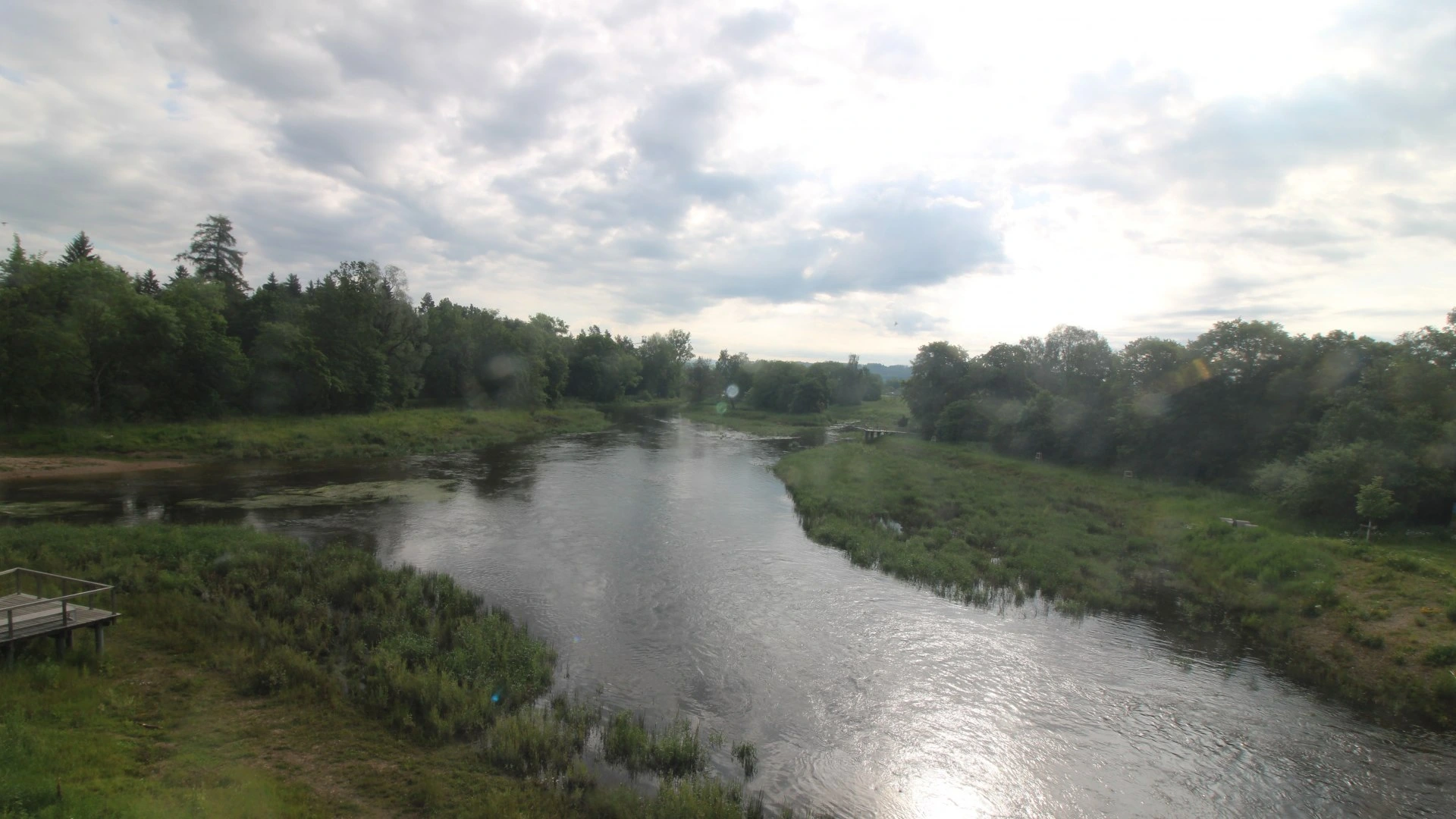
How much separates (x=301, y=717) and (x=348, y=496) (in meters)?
21.4

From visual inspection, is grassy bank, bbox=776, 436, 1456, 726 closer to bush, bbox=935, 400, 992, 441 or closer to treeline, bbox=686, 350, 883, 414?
bush, bbox=935, 400, 992, 441

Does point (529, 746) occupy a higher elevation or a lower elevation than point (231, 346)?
lower

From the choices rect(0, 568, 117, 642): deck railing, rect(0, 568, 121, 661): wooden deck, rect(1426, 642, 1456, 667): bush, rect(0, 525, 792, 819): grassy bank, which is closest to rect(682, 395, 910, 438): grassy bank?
rect(1426, 642, 1456, 667): bush

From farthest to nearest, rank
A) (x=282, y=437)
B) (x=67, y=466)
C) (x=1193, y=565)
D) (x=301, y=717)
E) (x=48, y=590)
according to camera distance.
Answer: (x=282, y=437) < (x=67, y=466) < (x=1193, y=565) < (x=48, y=590) < (x=301, y=717)

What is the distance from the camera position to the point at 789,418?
319 feet

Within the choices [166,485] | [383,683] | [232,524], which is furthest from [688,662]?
[166,485]

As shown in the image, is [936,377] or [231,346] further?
[936,377]

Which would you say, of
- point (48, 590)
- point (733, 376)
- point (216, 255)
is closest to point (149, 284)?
point (216, 255)

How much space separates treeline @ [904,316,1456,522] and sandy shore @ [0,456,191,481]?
5037 centimetres

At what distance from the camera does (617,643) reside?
14.2m

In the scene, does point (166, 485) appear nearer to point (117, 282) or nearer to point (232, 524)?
point (232, 524)

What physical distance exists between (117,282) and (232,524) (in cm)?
3057

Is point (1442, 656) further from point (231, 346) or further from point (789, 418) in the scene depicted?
point (789, 418)

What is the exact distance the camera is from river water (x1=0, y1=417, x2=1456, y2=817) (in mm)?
9984
